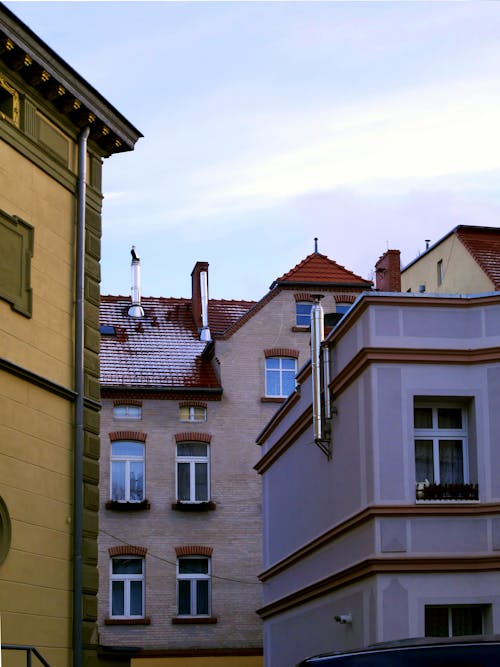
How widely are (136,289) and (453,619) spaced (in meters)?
27.2

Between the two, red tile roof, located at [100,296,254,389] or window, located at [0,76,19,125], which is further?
red tile roof, located at [100,296,254,389]

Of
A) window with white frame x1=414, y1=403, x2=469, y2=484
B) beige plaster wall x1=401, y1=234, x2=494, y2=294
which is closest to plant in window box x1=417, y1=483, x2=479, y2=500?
window with white frame x1=414, y1=403, x2=469, y2=484

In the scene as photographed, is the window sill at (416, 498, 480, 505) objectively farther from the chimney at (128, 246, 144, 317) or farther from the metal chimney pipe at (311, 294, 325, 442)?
the chimney at (128, 246, 144, 317)

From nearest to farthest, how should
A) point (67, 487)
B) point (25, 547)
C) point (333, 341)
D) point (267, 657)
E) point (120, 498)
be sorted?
1. point (25, 547)
2. point (67, 487)
3. point (333, 341)
4. point (267, 657)
5. point (120, 498)

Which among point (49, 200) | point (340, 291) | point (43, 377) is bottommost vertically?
point (43, 377)

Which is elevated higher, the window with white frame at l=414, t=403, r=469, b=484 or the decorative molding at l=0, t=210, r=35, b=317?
the decorative molding at l=0, t=210, r=35, b=317

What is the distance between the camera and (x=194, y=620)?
138 feet

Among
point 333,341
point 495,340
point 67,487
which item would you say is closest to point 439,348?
point 495,340

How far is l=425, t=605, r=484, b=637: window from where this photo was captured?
2250 centimetres

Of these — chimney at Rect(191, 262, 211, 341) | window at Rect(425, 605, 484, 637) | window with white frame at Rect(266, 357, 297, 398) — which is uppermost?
chimney at Rect(191, 262, 211, 341)

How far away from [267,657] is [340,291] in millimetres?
15862

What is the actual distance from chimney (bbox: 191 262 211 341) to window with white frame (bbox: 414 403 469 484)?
24294 mm

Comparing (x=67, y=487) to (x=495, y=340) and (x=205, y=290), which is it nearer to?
(x=495, y=340)

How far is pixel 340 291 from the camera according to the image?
45.3 m
